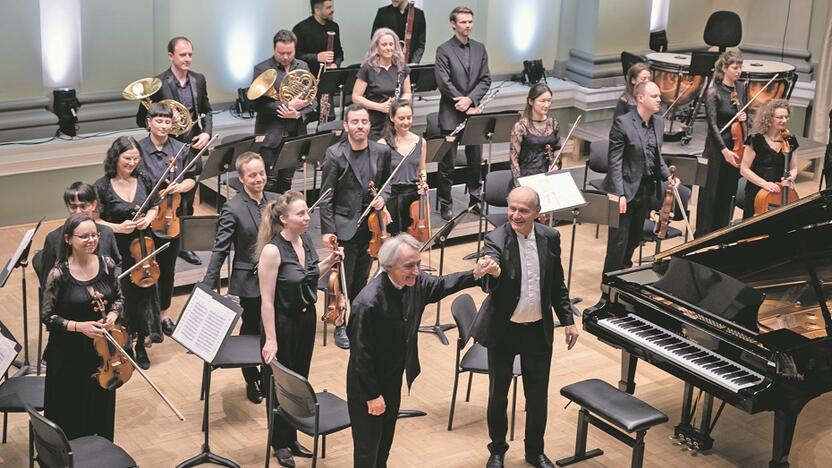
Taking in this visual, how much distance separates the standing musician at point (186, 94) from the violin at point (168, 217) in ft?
2.52

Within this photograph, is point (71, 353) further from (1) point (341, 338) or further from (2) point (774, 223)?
(2) point (774, 223)

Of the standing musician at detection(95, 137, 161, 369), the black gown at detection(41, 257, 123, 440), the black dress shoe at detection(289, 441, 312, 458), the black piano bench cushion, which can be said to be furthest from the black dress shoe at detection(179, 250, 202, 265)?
the black piano bench cushion

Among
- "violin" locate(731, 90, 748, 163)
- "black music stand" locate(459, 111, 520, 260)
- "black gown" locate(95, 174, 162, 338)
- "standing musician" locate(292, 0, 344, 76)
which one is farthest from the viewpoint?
"standing musician" locate(292, 0, 344, 76)

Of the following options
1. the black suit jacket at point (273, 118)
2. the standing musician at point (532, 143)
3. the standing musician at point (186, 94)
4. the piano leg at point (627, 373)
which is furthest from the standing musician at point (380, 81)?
the piano leg at point (627, 373)

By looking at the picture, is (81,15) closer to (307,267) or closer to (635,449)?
(307,267)

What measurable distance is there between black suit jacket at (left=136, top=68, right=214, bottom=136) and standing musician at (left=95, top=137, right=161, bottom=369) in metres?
1.02

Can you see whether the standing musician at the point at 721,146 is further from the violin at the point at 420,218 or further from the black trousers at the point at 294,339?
the black trousers at the point at 294,339

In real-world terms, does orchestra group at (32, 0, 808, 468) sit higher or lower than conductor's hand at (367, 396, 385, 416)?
higher

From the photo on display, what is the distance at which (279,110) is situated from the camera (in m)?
7.96

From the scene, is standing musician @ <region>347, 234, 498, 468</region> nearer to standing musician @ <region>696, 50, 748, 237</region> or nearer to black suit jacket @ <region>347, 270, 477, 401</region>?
black suit jacket @ <region>347, 270, 477, 401</region>

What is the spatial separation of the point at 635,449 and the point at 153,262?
9.58 feet

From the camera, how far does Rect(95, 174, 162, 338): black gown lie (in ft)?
20.7

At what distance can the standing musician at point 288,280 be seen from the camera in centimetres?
520

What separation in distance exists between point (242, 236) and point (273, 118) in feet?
7.67
